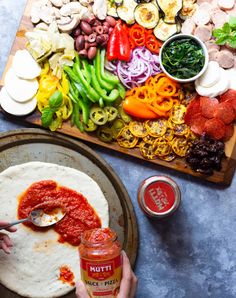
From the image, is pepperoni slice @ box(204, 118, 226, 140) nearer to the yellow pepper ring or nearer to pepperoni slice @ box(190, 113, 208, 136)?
pepperoni slice @ box(190, 113, 208, 136)

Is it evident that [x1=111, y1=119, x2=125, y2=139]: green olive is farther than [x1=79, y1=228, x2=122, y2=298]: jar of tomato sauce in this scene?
Yes

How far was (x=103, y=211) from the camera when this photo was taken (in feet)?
11.7

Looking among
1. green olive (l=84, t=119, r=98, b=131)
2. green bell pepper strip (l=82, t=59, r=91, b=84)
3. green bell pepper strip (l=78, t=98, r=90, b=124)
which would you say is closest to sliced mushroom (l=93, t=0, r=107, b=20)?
green bell pepper strip (l=82, t=59, r=91, b=84)

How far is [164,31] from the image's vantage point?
3611 millimetres

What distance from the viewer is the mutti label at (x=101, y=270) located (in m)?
2.56

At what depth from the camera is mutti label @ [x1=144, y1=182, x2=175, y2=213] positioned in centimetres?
348

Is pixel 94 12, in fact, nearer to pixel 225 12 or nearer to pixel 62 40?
pixel 62 40

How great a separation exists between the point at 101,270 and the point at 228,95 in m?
1.52

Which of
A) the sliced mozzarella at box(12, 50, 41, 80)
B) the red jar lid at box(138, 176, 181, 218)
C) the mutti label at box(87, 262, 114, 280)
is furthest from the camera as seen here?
the sliced mozzarella at box(12, 50, 41, 80)

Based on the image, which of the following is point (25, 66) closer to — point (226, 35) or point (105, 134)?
point (105, 134)

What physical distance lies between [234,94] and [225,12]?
56cm

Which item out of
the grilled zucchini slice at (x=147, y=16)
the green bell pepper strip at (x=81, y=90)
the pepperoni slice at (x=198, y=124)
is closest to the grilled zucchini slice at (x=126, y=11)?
the grilled zucchini slice at (x=147, y=16)

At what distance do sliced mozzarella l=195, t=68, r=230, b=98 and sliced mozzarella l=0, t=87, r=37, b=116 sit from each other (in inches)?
42.1

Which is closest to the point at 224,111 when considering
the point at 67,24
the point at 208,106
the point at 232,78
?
the point at 208,106
